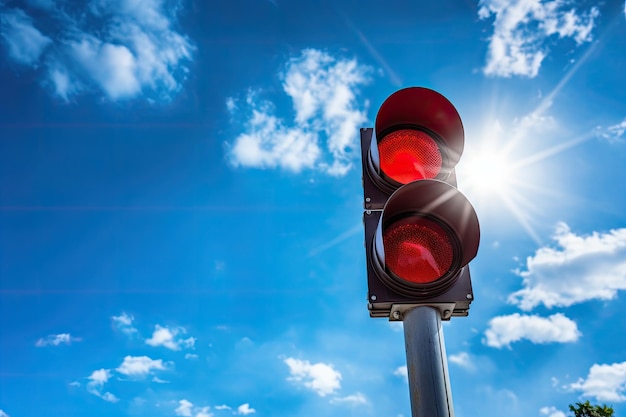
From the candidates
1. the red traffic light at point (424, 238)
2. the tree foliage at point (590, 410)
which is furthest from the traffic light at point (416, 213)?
the tree foliage at point (590, 410)

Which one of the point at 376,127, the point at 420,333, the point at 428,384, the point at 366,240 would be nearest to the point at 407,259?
the point at 366,240

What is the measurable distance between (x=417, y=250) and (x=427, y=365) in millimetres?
575

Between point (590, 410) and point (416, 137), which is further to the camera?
point (590, 410)

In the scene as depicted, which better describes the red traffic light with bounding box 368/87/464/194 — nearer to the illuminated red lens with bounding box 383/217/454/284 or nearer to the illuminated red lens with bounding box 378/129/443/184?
the illuminated red lens with bounding box 378/129/443/184

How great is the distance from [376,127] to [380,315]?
1.01 metres

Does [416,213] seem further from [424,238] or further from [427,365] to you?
[427,365]

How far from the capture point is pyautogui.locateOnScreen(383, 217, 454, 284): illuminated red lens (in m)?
2.16

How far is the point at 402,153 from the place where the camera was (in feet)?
8.41

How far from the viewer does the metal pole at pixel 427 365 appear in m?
1.78

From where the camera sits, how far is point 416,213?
2303 millimetres

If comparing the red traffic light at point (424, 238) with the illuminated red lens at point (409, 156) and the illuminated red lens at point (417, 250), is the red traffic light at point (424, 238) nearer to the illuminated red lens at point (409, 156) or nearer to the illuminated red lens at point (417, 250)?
the illuminated red lens at point (417, 250)

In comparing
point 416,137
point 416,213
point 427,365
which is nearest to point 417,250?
point 416,213

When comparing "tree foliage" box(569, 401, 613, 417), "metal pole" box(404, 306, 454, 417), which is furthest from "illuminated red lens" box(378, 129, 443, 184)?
"tree foliage" box(569, 401, 613, 417)

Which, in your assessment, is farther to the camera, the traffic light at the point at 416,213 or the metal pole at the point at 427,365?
the traffic light at the point at 416,213
